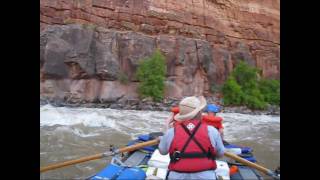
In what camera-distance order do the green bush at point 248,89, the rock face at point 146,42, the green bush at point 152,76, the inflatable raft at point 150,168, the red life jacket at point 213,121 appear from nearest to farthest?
1. the inflatable raft at point 150,168
2. the red life jacket at point 213,121
3. the rock face at point 146,42
4. the green bush at point 152,76
5. the green bush at point 248,89

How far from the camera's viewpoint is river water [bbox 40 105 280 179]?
6.19 metres

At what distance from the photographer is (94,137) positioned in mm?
8680

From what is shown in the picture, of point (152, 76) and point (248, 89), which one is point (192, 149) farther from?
point (248, 89)

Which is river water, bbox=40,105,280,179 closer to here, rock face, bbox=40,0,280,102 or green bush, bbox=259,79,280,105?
rock face, bbox=40,0,280,102

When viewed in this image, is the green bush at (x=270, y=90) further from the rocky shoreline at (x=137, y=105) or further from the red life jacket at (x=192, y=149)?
the red life jacket at (x=192, y=149)

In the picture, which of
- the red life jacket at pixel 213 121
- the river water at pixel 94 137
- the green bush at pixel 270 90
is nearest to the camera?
the red life jacket at pixel 213 121

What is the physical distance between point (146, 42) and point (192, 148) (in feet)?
51.7

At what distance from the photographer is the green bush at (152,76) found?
17.2 meters

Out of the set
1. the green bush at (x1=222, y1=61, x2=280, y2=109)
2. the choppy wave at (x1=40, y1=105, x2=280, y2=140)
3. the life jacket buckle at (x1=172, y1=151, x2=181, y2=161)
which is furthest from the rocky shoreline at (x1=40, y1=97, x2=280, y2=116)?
the life jacket buckle at (x1=172, y1=151, x2=181, y2=161)

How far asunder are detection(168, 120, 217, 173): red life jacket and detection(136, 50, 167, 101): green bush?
1397 cm

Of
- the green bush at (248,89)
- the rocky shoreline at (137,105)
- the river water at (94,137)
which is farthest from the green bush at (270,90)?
the river water at (94,137)

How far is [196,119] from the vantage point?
120 inches
